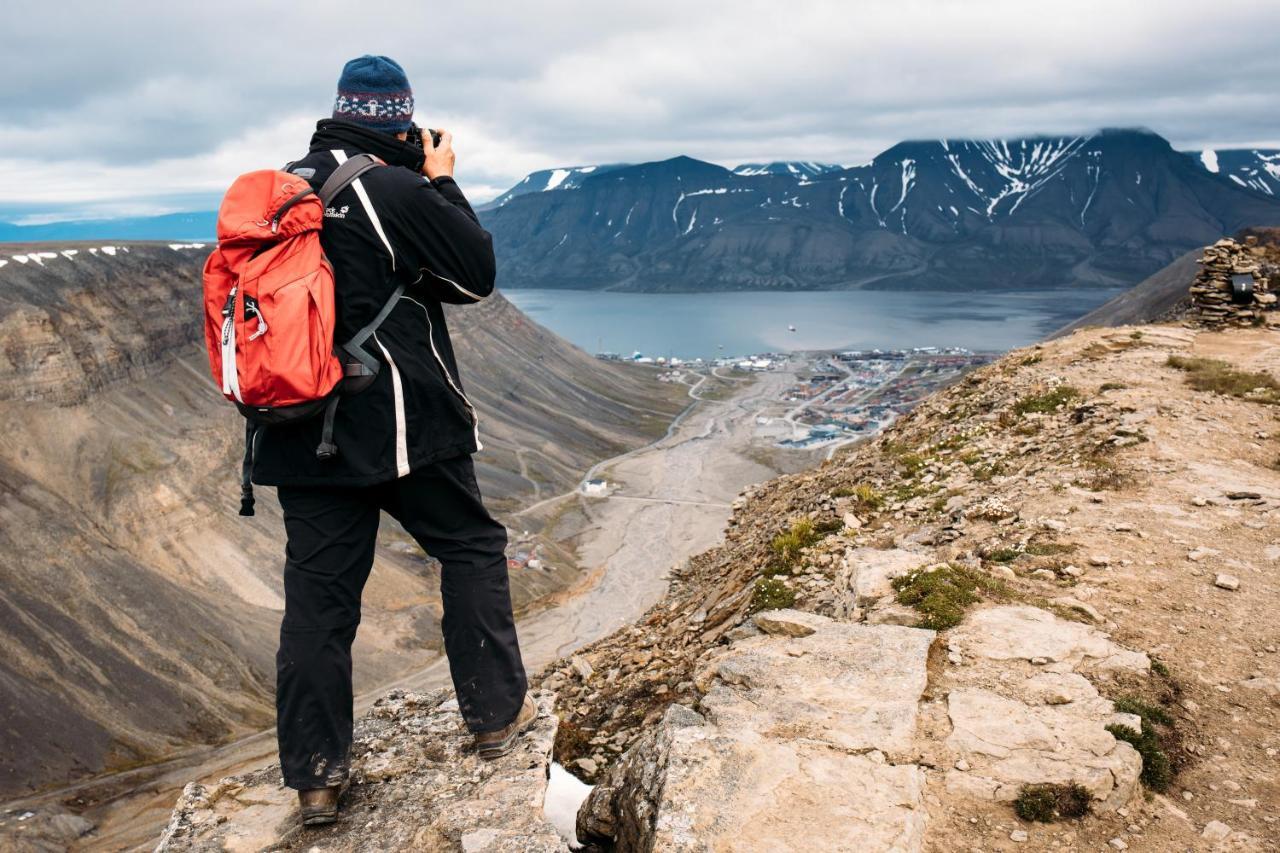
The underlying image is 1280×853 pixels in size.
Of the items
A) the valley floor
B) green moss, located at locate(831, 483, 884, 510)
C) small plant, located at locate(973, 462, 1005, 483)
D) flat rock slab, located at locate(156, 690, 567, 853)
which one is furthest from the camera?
the valley floor

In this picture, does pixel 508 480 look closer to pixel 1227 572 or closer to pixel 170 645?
pixel 170 645

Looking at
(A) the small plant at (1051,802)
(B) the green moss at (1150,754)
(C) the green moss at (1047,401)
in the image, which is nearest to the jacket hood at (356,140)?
(A) the small plant at (1051,802)

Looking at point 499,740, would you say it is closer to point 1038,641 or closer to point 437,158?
point 437,158

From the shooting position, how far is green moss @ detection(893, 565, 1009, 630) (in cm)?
503

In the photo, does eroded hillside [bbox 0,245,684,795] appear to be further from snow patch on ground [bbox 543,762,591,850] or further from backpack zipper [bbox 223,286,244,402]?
backpack zipper [bbox 223,286,244,402]

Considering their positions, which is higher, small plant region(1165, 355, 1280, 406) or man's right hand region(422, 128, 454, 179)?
man's right hand region(422, 128, 454, 179)

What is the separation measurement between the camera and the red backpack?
50 cm

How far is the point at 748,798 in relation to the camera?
11.1ft

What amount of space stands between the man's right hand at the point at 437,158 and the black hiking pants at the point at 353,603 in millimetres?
1239

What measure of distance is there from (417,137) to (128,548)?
36.3 m

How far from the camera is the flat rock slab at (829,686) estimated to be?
3.93 meters

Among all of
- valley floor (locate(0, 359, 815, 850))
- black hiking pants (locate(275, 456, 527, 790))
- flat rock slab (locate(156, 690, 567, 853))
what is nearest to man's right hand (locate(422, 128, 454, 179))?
black hiking pants (locate(275, 456, 527, 790))

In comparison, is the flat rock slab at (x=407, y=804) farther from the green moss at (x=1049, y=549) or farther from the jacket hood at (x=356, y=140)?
the green moss at (x=1049, y=549)

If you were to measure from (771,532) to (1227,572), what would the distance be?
4.25 meters
